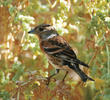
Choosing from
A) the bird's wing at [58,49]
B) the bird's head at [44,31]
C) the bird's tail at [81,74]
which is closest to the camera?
the bird's tail at [81,74]

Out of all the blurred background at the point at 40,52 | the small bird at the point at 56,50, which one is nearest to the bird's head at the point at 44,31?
the small bird at the point at 56,50

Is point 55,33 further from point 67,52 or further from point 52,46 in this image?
point 67,52

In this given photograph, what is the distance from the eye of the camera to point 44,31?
13.2 ft

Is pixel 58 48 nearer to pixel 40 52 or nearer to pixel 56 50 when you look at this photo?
pixel 56 50

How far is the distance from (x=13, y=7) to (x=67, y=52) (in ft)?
3.00

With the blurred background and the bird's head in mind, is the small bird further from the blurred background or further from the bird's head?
the blurred background

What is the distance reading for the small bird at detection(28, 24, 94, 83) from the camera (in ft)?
11.2

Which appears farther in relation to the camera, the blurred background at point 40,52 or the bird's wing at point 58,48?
the bird's wing at point 58,48

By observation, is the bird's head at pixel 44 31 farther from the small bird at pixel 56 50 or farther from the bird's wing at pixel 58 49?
the bird's wing at pixel 58 49

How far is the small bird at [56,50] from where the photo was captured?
3399mm

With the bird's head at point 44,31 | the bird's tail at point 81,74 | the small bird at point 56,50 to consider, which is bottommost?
the bird's tail at point 81,74

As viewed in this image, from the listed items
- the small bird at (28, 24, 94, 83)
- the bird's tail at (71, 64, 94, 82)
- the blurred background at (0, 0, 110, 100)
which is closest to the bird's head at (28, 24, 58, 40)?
the small bird at (28, 24, 94, 83)

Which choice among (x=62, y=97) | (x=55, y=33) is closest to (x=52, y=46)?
(x=55, y=33)

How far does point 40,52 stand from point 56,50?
1.08ft
